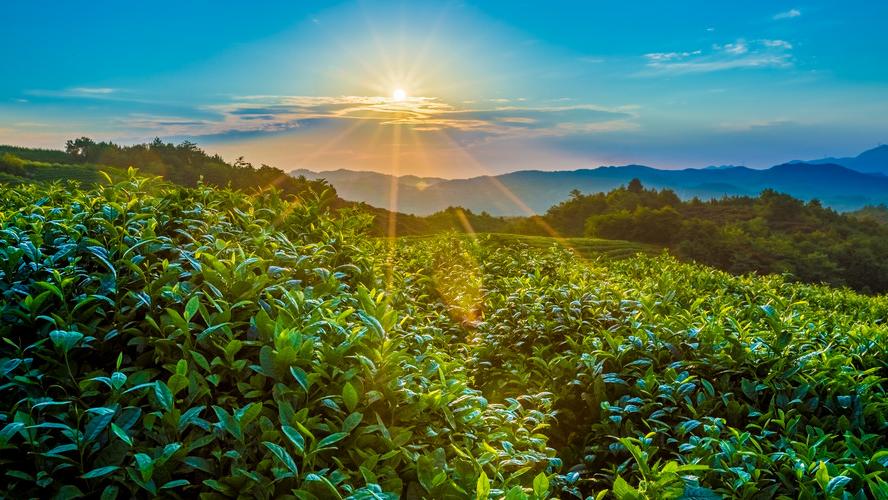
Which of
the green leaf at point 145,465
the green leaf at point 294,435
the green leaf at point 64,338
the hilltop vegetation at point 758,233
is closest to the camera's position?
the green leaf at point 145,465

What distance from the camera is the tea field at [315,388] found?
7.11 feet

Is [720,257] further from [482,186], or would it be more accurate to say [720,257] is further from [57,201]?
[482,186]

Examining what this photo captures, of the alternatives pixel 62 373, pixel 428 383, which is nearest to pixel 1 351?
pixel 62 373

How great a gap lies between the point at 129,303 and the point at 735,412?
3.98m

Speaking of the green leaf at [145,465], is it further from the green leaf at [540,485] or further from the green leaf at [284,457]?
the green leaf at [540,485]

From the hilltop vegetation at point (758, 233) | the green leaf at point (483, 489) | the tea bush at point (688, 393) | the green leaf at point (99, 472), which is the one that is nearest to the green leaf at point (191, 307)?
the green leaf at point (99, 472)

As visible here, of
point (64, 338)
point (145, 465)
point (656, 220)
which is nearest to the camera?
point (145, 465)

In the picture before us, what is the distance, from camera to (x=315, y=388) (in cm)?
255

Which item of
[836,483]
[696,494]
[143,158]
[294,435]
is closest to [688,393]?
[836,483]

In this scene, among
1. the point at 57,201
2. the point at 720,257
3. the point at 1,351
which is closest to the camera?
the point at 1,351

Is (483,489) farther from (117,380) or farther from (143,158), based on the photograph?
(143,158)

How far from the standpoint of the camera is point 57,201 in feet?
17.3

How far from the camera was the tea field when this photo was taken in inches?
85.4

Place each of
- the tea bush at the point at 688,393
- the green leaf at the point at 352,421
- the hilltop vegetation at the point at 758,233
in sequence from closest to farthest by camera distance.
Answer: the green leaf at the point at 352,421 < the tea bush at the point at 688,393 < the hilltop vegetation at the point at 758,233
